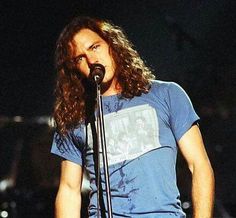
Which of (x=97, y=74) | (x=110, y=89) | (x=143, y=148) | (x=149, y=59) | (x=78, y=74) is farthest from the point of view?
(x=149, y=59)

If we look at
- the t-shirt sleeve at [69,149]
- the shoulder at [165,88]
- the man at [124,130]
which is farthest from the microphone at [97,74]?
the t-shirt sleeve at [69,149]

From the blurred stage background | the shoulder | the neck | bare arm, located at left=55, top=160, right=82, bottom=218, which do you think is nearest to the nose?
the neck

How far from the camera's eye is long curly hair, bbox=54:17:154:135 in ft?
7.84

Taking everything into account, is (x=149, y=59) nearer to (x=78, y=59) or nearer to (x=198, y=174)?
(x=78, y=59)

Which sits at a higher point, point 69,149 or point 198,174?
point 69,149

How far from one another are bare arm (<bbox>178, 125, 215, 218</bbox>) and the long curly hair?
33 cm

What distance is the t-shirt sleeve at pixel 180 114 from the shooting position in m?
2.15

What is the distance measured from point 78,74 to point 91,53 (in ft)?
1.08

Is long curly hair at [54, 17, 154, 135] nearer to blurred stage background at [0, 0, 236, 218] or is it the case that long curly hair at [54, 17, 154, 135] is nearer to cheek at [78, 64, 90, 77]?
cheek at [78, 64, 90, 77]

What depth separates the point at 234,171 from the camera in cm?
489

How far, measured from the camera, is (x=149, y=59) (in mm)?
4762

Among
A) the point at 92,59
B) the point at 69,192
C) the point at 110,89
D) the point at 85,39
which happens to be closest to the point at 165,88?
the point at 110,89

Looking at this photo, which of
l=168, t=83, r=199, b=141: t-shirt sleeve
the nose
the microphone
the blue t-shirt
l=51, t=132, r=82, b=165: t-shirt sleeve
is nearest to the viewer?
the microphone

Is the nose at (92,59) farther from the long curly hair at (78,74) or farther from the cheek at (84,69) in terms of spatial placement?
the long curly hair at (78,74)
